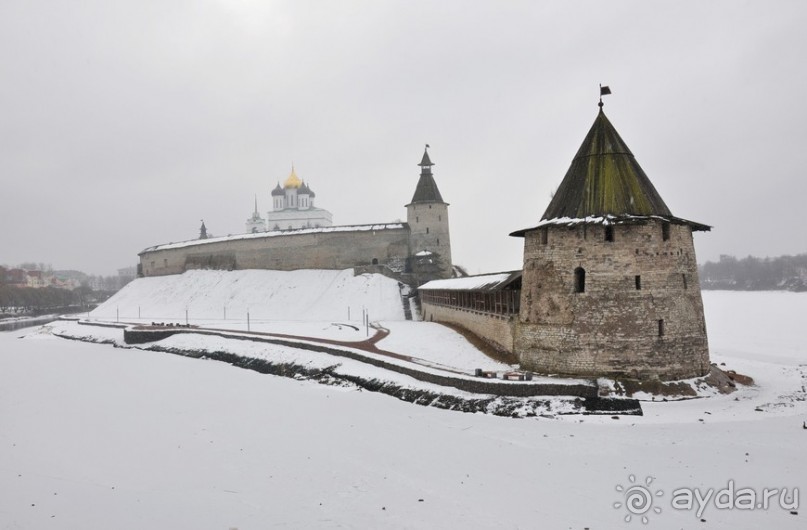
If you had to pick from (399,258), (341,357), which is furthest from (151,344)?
(399,258)

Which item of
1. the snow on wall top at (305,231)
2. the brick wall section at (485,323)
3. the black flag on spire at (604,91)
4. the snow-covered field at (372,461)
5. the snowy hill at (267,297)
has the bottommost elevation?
the snow-covered field at (372,461)

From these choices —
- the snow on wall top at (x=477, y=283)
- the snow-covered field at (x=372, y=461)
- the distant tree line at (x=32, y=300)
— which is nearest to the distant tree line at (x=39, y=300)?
the distant tree line at (x=32, y=300)

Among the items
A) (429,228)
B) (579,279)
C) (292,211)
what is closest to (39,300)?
(292,211)

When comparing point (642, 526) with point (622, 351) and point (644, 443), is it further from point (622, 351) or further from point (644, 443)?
point (622, 351)

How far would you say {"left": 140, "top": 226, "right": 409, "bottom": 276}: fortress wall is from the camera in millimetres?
38938

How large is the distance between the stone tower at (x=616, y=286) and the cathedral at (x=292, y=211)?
159 feet

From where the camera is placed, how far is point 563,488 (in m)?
8.46

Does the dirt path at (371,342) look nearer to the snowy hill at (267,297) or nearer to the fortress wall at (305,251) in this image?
the snowy hill at (267,297)

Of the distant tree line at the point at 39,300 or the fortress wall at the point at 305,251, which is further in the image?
the distant tree line at the point at 39,300

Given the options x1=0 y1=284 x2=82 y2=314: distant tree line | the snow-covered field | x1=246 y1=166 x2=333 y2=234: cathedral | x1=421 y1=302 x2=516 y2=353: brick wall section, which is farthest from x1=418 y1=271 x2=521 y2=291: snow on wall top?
x1=0 y1=284 x2=82 y2=314: distant tree line

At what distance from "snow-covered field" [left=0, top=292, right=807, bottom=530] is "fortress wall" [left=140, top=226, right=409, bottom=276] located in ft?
75.9

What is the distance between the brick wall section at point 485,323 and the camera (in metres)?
17.3

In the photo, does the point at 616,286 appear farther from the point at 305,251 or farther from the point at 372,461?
the point at 305,251

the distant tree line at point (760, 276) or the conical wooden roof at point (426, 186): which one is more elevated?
the conical wooden roof at point (426, 186)
